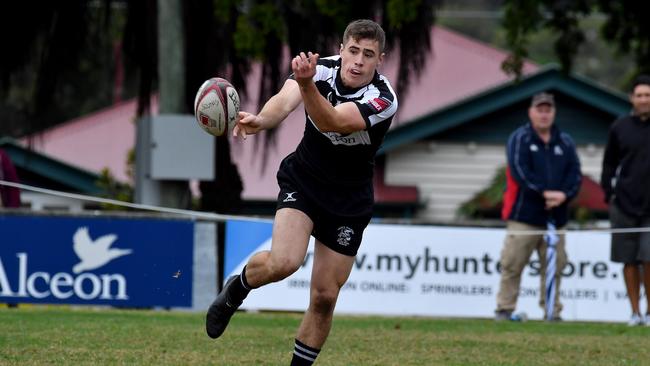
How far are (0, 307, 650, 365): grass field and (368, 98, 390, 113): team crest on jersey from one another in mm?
2083

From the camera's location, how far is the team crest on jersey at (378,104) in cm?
760

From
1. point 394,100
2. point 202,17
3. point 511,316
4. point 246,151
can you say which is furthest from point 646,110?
point 246,151

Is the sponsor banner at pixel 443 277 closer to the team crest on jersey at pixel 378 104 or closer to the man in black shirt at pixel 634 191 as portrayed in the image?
the man in black shirt at pixel 634 191

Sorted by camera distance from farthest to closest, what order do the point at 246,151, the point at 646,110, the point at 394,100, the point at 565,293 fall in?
the point at 246,151, the point at 565,293, the point at 646,110, the point at 394,100

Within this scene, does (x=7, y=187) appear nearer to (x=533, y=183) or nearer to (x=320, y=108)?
(x=533, y=183)

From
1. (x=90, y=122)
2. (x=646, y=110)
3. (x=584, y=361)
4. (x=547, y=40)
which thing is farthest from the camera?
(x=547, y=40)

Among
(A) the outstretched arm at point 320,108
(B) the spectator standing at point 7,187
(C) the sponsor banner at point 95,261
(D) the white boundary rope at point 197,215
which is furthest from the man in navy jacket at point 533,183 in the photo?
(A) the outstretched arm at point 320,108

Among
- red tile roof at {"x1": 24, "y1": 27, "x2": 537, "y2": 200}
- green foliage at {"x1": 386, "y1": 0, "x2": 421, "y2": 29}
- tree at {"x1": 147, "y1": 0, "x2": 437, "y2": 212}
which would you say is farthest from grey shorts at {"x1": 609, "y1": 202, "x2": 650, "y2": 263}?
red tile roof at {"x1": 24, "y1": 27, "x2": 537, "y2": 200}

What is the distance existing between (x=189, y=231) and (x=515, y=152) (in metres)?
3.41

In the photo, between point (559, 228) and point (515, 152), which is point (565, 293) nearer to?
point (559, 228)

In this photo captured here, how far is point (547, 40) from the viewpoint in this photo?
7344cm

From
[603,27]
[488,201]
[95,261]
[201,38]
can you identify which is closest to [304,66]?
[95,261]

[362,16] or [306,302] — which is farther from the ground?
[362,16]

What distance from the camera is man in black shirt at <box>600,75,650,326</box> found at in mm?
12719
